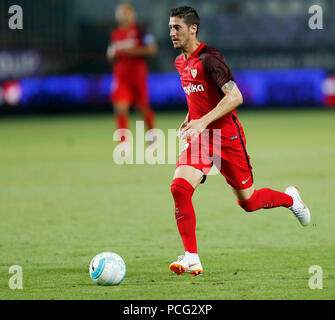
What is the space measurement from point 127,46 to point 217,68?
27.0 feet

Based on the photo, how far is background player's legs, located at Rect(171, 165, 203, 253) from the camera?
18.3ft

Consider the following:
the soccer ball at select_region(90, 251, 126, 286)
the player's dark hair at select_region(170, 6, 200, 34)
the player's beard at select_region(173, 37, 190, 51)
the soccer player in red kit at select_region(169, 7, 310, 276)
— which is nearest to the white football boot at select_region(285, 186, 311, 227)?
the soccer player in red kit at select_region(169, 7, 310, 276)

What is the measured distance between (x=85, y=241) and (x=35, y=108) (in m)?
16.2

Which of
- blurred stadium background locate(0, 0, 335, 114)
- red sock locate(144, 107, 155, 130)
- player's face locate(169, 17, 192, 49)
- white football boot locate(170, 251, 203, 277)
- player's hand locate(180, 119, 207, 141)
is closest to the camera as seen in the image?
white football boot locate(170, 251, 203, 277)

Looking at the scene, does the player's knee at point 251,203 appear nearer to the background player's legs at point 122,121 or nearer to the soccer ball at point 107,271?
the soccer ball at point 107,271

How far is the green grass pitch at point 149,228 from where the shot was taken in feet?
17.2

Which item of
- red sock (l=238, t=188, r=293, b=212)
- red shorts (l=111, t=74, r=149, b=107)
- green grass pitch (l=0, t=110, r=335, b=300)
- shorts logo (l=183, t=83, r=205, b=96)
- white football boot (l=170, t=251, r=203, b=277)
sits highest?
shorts logo (l=183, t=83, r=205, b=96)

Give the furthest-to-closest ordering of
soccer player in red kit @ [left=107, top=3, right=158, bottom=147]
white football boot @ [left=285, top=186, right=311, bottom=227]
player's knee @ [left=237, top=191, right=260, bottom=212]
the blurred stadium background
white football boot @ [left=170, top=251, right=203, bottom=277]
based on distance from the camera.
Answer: the blurred stadium background, soccer player in red kit @ [left=107, top=3, right=158, bottom=147], white football boot @ [left=285, top=186, right=311, bottom=227], player's knee @ [left=237, top=191, right=260, bottom=212], white football boot @ [left=170, top=251, right=203, bottom=277]

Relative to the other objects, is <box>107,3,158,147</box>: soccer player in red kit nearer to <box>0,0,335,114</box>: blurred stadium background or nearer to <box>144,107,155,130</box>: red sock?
<box>144,107,155,130</box>: red sock

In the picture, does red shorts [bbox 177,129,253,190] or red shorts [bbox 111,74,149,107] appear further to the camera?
red shorts [bbox 111,74,149,107]

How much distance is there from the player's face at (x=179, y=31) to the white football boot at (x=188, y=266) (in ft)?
5.29

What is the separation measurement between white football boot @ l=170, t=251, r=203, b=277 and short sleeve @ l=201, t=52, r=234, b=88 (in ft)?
4.14

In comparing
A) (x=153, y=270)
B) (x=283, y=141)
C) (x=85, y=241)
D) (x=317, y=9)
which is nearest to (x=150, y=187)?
(x=85, y=241)

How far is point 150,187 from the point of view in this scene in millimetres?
10078
